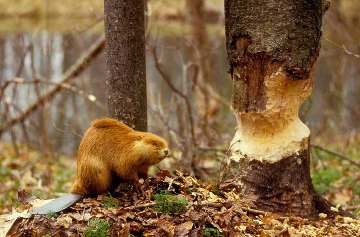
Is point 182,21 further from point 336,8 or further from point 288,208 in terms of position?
point 288,208

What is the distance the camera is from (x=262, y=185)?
172 inches

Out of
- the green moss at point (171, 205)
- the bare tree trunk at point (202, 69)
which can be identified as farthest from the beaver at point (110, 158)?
the bare tree trunk at point (202, 69)

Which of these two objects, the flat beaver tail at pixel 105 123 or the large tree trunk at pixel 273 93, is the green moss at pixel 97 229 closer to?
the flat beaver tail at pixel 105 123

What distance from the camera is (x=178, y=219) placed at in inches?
148

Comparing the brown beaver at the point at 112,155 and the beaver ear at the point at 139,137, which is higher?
the beaver ear at the point at 139,137

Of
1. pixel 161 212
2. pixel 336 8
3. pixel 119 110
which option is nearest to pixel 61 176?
pixel 119 110

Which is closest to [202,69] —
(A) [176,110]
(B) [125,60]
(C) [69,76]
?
(A) [176,110]

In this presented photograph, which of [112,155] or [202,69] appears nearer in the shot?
[112,155]

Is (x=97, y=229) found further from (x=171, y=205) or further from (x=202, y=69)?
(x=202, y=69)

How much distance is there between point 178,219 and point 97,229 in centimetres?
50

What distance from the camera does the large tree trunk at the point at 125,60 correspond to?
14.5 feet

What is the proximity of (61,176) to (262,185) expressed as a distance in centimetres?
455

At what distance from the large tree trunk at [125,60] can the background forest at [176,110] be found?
6.36ft

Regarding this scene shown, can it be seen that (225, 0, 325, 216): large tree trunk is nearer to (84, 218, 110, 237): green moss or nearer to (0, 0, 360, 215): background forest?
(84, 218, 110, 237): green moss
